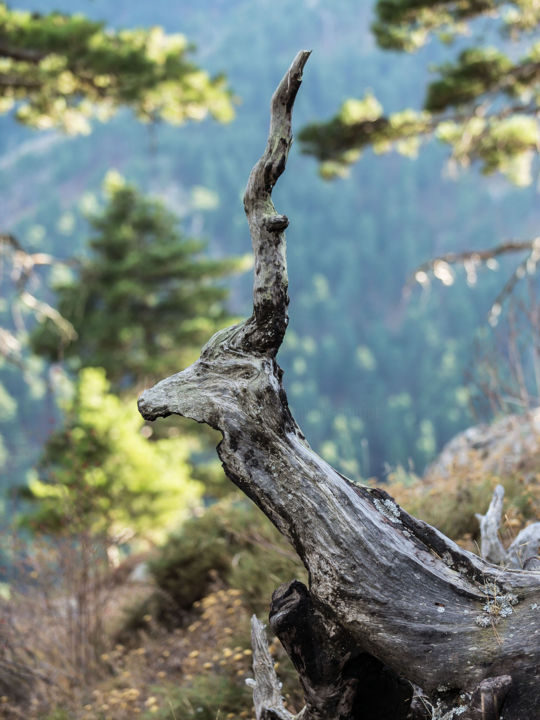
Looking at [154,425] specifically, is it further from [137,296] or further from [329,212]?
[329,212]

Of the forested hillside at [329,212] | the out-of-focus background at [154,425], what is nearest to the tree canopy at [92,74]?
the out-of-focus background at [154,425]

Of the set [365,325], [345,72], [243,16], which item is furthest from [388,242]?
[243,16]

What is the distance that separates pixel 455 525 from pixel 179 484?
8156 mm

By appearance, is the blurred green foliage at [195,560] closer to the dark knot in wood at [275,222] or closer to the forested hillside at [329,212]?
the dark knot in wood at [275,222]

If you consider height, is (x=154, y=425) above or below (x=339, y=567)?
above

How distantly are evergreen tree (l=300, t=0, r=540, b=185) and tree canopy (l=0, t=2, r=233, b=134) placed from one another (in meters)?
1.81

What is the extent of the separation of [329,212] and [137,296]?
118092mm

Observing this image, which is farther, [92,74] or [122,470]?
[122,470]

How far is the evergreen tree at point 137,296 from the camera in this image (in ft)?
50.3

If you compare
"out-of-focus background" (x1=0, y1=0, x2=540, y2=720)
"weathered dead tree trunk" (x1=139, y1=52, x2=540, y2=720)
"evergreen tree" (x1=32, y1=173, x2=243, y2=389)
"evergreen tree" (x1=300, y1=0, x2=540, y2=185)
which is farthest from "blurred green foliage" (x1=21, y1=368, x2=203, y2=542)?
"weathered dead tree trunk" (x1=139, y1=52, x2=540, y2=720)

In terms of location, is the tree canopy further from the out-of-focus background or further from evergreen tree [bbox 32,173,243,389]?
evergreen tree [bbox 32,173,243,389]

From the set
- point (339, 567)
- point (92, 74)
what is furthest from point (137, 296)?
point (339, 567)

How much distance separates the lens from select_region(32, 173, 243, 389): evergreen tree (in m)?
15.3

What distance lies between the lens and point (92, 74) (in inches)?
335
